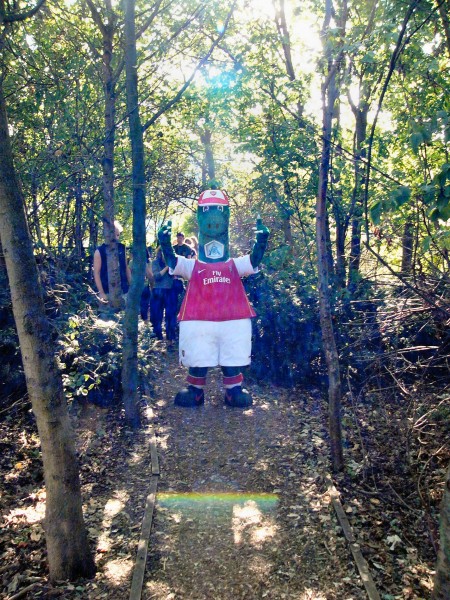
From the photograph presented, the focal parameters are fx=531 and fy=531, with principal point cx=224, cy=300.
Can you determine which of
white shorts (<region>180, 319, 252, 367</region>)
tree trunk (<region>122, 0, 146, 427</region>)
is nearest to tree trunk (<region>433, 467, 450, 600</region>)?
tree trunk (<region>122, 0, 146, 427</region>)

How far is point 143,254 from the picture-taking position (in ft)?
20.5

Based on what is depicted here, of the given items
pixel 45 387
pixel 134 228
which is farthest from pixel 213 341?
pixel 45 387

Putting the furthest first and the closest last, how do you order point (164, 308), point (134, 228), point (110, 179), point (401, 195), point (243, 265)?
point (164, 308), point (110, 179), point (243, 265), point (134, 228), point (401, 195)

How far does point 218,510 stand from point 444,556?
7.88 feet

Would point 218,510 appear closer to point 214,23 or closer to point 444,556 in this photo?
point 444,556

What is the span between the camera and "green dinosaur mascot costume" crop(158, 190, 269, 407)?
6973mm

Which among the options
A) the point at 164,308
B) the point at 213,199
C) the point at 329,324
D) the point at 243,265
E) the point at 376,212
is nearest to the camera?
the point at 376,212

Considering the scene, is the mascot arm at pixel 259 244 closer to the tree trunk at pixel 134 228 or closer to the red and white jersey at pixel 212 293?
the red and white jersey at pixel 212 293

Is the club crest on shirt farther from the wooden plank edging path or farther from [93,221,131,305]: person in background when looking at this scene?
the wooden plank edging path

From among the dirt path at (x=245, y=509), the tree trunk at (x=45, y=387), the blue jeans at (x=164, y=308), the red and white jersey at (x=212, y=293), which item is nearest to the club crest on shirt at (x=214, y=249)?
the red and white jersey at (x=212, y=293)

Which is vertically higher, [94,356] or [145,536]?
[94,356]

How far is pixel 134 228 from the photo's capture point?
6.17 m

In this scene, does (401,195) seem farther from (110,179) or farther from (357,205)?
(357,205)

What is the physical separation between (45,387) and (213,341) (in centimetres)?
369
